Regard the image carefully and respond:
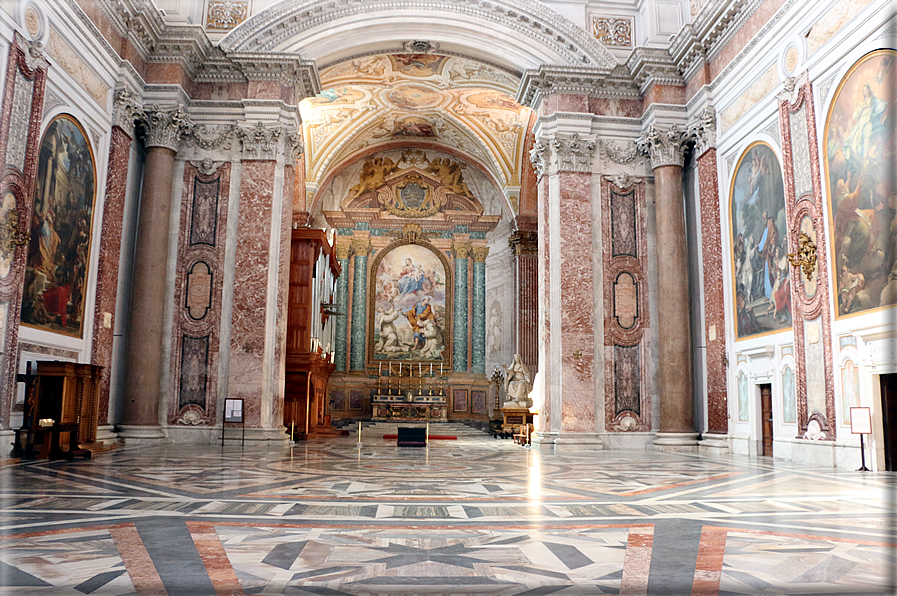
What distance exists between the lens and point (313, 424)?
17.4 meters

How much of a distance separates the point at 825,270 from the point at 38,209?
11.8m

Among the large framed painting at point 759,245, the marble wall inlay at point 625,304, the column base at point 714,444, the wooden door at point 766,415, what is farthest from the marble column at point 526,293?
the wooden door at point 766,415

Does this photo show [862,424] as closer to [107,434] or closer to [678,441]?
[678,441]

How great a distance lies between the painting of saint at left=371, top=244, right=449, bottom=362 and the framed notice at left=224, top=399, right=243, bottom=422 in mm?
12261

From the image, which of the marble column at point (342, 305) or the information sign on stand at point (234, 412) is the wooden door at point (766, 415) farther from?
the marble column at point (342, 305)

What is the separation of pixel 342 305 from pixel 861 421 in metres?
19.2

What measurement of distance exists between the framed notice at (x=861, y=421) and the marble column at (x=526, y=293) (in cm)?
1430

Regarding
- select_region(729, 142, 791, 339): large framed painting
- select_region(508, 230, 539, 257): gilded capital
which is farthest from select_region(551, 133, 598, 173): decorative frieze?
select_region(508, 230, 539, 257): gilded capital

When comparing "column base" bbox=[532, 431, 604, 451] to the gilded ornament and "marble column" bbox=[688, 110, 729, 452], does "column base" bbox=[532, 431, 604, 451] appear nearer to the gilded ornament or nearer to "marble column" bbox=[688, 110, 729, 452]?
"marble column" bbox=[688, 110, 729, 452]

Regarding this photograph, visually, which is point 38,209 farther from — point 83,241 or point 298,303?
point 298,303

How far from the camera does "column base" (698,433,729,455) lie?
41.5ft

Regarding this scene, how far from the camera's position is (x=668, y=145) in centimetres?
1452

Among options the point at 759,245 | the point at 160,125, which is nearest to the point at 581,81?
the point at 759,245

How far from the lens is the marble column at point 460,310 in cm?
2548
